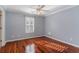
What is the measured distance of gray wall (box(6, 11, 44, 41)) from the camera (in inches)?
59.7

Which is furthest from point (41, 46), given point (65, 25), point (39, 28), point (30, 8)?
point (30, 8)

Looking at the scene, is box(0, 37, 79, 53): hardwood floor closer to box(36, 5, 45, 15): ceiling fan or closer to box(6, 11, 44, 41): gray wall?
box(6, 11, 44, 41): gray wall

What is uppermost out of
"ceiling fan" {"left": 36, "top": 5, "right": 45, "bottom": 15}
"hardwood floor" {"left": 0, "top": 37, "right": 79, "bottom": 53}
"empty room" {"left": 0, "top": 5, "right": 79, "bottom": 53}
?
"ceiling fan" {"left": 36, "top": 5, "right": 45, "bottom": 15}

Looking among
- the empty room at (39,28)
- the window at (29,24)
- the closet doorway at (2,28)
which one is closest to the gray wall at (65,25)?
the empty room at (39,28)

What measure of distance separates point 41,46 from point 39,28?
1.01 feet

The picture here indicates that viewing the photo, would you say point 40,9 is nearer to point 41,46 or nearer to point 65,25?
point 65,25

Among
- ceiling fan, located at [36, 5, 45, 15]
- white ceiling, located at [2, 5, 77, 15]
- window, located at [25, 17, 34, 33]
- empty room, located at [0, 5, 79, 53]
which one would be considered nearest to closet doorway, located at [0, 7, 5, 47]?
empty room, located at [0, 5, 79, 53]

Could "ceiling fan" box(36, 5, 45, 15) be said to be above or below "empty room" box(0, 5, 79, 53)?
above
